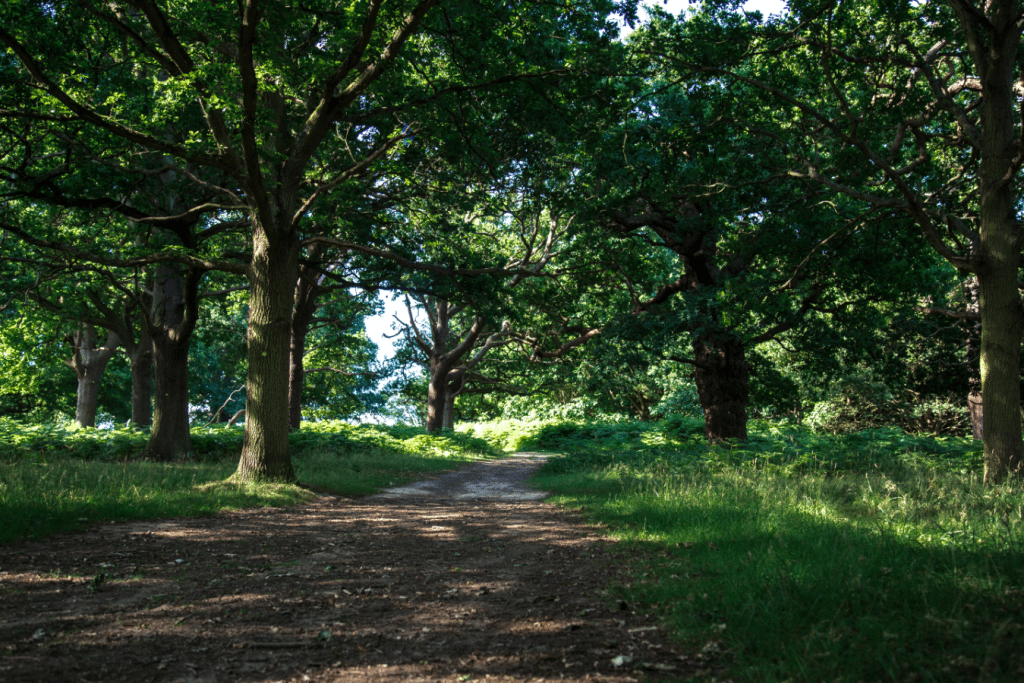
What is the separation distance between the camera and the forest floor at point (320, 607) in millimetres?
3231

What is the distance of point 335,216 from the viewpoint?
13484 mm

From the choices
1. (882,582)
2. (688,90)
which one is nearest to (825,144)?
(688,90)

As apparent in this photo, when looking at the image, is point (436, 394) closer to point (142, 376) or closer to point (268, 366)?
point (142, 376)

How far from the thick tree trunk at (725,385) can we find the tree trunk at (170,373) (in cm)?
1298

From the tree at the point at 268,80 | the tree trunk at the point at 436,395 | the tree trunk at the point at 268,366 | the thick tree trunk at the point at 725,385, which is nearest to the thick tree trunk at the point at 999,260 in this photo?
the tree at the point at 268,80

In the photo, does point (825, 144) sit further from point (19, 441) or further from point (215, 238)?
point (19, 441)

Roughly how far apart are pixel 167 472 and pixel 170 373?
16.4ft

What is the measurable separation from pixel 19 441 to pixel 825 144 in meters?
21.9

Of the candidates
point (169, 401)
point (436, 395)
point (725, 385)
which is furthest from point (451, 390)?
point (725, 385)

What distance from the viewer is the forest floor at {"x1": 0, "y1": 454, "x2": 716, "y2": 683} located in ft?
10.6

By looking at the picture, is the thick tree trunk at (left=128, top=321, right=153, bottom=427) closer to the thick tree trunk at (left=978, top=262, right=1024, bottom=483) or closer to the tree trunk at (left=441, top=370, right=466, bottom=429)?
the tree trunk at (left=441, top=370, right=466, bottom=429)

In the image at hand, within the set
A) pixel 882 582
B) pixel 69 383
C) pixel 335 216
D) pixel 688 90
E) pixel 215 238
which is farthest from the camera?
pixel 69 383

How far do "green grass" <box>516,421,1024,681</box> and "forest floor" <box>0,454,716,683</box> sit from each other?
38 centimetres

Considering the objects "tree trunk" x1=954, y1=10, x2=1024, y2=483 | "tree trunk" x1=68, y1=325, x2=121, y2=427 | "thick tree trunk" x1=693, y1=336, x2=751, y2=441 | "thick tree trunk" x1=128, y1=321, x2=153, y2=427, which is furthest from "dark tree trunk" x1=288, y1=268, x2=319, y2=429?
"tree trunk" x1=954, y1=10, x2=1024, y2=483
